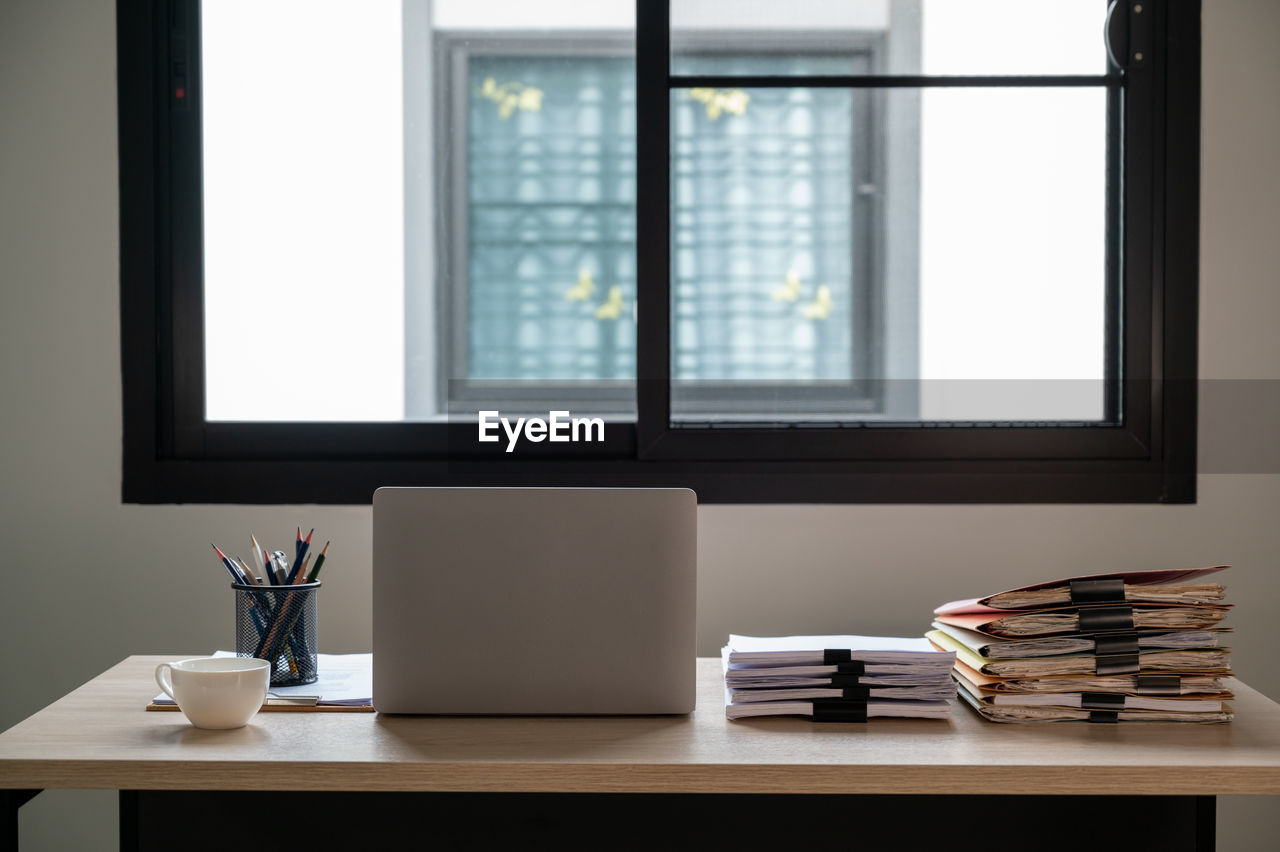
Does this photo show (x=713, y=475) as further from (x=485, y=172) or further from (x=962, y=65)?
(x=962, y=65)

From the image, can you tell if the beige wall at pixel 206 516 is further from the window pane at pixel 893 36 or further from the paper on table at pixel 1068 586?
the paper on table at pixel 1068 586

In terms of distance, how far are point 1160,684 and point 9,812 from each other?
124cm

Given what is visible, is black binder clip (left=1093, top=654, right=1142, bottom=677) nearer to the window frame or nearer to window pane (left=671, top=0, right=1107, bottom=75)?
the window frame

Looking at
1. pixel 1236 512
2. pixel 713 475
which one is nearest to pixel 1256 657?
pixel 1236 512

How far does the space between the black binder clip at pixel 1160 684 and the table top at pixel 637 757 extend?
0.04m

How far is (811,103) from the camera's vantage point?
185cm

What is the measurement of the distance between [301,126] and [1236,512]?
1793mm

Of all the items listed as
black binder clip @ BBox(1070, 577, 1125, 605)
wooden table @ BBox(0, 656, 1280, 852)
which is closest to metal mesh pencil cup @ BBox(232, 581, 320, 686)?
wooden table @ BBox(0, 656, 1280, 852)

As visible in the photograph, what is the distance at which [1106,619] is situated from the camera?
120 centimetres

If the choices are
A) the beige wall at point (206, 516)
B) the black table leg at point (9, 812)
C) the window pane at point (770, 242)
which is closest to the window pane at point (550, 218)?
the window pane at point (770, 242)

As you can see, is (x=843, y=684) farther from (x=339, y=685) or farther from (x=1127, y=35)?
(x=1127, y=35)

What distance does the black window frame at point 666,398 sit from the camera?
180cm

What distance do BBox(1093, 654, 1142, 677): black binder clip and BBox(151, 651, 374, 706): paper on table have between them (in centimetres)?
84

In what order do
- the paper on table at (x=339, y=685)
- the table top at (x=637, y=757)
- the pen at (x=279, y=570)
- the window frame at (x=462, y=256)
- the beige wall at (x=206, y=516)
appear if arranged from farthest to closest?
the window frame at (x=462, y=256) < the beige wall at (x=206, y=516) < the pen at (x=279, y=570) < the paper on table at (x=339, y=685) < the table top at (x=637, y=757)
